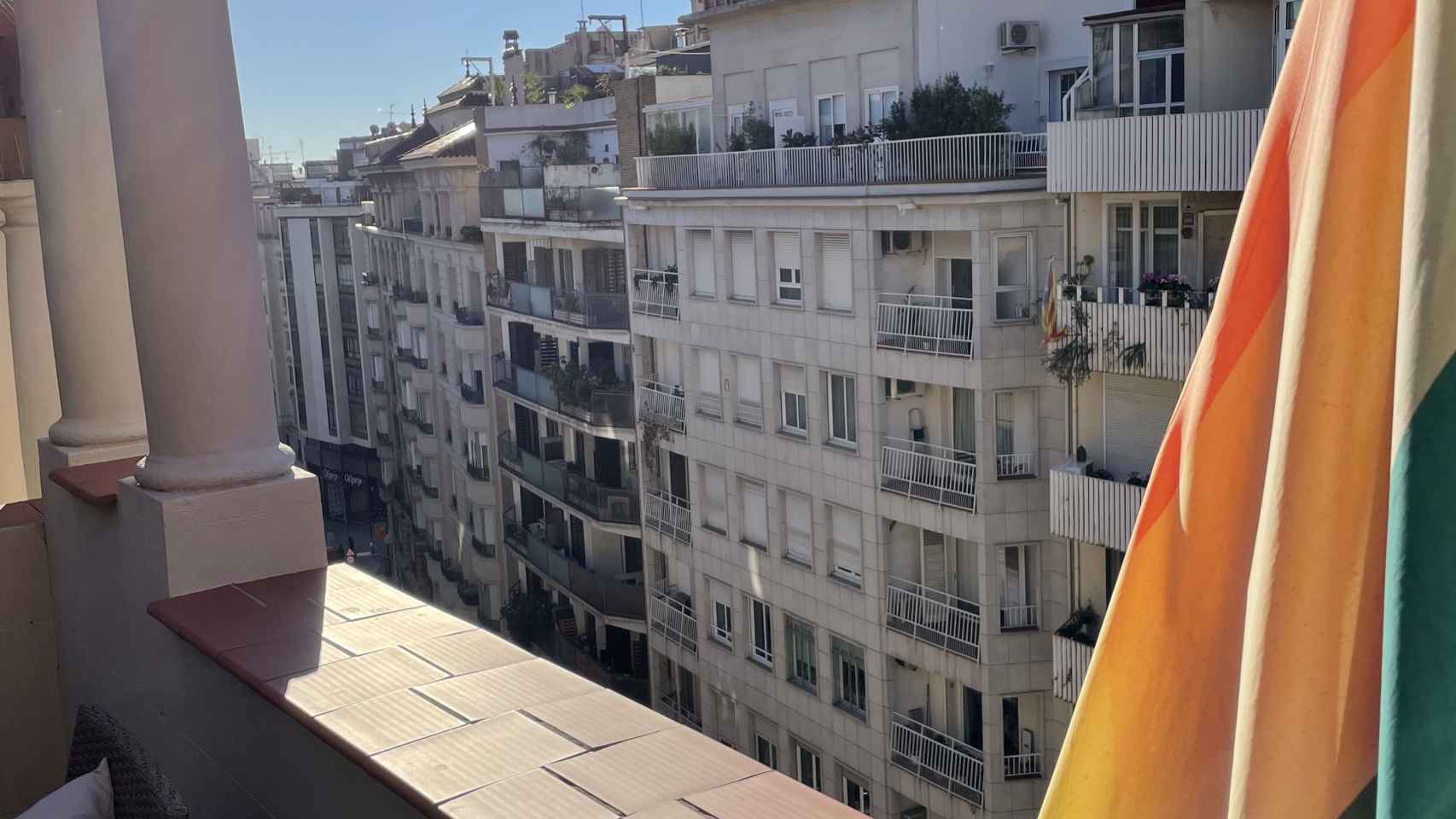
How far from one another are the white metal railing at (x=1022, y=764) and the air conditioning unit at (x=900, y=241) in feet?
19.2

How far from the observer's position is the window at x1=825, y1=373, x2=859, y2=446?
1894cm

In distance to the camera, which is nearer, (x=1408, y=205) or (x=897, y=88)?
(x=1408, y=205)

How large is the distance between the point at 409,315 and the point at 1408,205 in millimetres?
39306

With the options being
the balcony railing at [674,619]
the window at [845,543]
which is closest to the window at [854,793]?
the window at [845,543]

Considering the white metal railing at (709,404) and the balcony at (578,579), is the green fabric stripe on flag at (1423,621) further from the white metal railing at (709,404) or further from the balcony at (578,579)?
the balcony at (578,579)

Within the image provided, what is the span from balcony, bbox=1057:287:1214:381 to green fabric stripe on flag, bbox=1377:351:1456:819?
13.1 metres

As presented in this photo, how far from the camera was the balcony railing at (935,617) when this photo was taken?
17594 mm

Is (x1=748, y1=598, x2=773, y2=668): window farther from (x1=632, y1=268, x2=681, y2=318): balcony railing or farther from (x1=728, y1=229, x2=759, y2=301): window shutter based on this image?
(x1=632, y1=268, x2=681, y2=318): balcony railing

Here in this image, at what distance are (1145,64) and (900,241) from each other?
399 cm

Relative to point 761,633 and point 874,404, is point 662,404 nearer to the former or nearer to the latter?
point 761,633

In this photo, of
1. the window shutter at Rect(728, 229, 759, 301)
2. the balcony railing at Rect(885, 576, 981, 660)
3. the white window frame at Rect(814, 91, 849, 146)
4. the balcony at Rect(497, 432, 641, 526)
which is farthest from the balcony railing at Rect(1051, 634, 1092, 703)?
the balcony at Rect(497, 432, 641, 526)

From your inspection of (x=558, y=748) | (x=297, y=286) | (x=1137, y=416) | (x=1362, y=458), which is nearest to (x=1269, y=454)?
(x=1362, y=458)

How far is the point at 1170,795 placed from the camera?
3.46 ft

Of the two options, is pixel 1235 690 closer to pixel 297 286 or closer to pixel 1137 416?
pixel 1137 416
